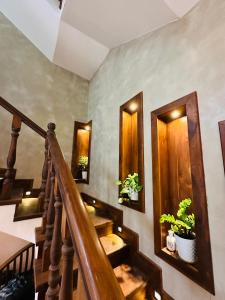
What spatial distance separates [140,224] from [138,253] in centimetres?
32

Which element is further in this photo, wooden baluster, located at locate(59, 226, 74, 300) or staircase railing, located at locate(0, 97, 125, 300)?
wooden baluster, located at locate(59, 226, 74, 300)

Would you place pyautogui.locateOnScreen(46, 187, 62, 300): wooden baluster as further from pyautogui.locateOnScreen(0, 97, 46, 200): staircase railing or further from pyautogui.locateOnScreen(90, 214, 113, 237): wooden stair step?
pyautogui.locateOnScreen(90, 214, 113, 237): wooden stair step

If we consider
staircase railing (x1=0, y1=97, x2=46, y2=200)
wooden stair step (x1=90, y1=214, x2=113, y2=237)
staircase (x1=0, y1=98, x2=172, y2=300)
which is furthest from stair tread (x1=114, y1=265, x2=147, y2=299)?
staircase railing (x1=0, y1=97, x2=46, y2=200)

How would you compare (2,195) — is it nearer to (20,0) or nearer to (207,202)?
(207,202)

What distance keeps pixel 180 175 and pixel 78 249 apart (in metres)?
1.63

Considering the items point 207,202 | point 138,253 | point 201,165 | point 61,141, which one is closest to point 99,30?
point 61,141

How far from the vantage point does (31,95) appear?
128 inches

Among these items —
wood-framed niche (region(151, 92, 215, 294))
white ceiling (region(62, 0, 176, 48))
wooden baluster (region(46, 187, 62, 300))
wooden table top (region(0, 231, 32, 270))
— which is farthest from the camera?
wooden table top (region(0, 231, 32, 270))

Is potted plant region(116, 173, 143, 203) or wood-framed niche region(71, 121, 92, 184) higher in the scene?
wood-framed niche region(71, 121, 92, 184)

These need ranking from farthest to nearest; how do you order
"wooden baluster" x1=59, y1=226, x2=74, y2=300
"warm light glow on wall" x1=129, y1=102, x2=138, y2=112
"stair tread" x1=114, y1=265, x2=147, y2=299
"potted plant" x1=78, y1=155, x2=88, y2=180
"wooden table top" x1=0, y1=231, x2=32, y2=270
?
1. "potted plant" x1=78, y1=155, x2=88, y2=180
2. "wooden table top" x1=0, y1=231, x2=32, y2=270
3. "warm light glow on wall" x1=129, y1=102, x2=138, y2=112
4. "stair tread" x1=114, y1=265, x2=147, y2=299
5. "wooden baluster" x1=59, y1=226, x2=74, y2=300

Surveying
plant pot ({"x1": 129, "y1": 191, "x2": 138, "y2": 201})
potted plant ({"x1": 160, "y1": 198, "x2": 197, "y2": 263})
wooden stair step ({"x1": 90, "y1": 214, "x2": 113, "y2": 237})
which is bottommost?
wooden stair step ({"x1": 90, "y1": 214, "x2": 113, "y2": 237})

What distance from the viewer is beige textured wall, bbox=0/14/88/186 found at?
9.84 ft

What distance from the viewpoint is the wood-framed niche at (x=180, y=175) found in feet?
4.38

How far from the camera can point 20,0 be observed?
9.14 ft
